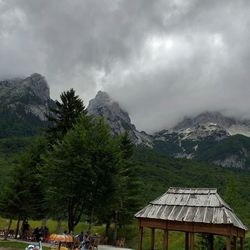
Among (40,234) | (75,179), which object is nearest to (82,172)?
(75,179)

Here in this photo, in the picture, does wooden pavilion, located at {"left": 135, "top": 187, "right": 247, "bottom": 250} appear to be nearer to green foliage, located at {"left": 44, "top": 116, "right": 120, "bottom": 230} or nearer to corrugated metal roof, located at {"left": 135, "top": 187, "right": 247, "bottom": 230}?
corrugated metal roof, located at {"left": 135, "top": 187, "right": 247, "bottom": 230}

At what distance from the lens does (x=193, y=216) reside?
26094 mm

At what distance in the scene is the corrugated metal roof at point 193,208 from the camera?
83.1ft

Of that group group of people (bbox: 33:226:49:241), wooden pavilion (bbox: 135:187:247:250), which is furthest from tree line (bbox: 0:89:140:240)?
wooden pavilion (bbox: 135:187:247:250)

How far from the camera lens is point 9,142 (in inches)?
7790

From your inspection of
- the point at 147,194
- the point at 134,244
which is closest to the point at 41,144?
the point at 134,244

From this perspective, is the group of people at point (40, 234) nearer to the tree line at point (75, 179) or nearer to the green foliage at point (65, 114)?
the tree line at point (75, 179)

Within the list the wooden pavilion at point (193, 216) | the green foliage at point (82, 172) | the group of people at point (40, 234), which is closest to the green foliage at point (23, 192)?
the group of people at point (40, 234)

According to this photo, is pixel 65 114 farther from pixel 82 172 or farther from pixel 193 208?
pixel 193 208

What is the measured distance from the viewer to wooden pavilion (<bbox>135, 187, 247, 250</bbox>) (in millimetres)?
24750

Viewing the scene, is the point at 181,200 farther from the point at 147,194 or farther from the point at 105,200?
the point at 147,194

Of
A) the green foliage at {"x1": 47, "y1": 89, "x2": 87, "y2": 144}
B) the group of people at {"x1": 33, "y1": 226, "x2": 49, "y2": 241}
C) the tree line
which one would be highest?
the green foliage at {"x1": 47, "y1": 89, "x2": 87, "y2": 144}

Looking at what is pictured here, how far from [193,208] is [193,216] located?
3.65 ft

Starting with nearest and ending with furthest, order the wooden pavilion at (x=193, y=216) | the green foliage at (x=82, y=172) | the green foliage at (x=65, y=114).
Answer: the wooden pavilion at (x=193, y=216) < the green foliage at (x=82, y=172) < the green foliage at (x=65, y=114)
